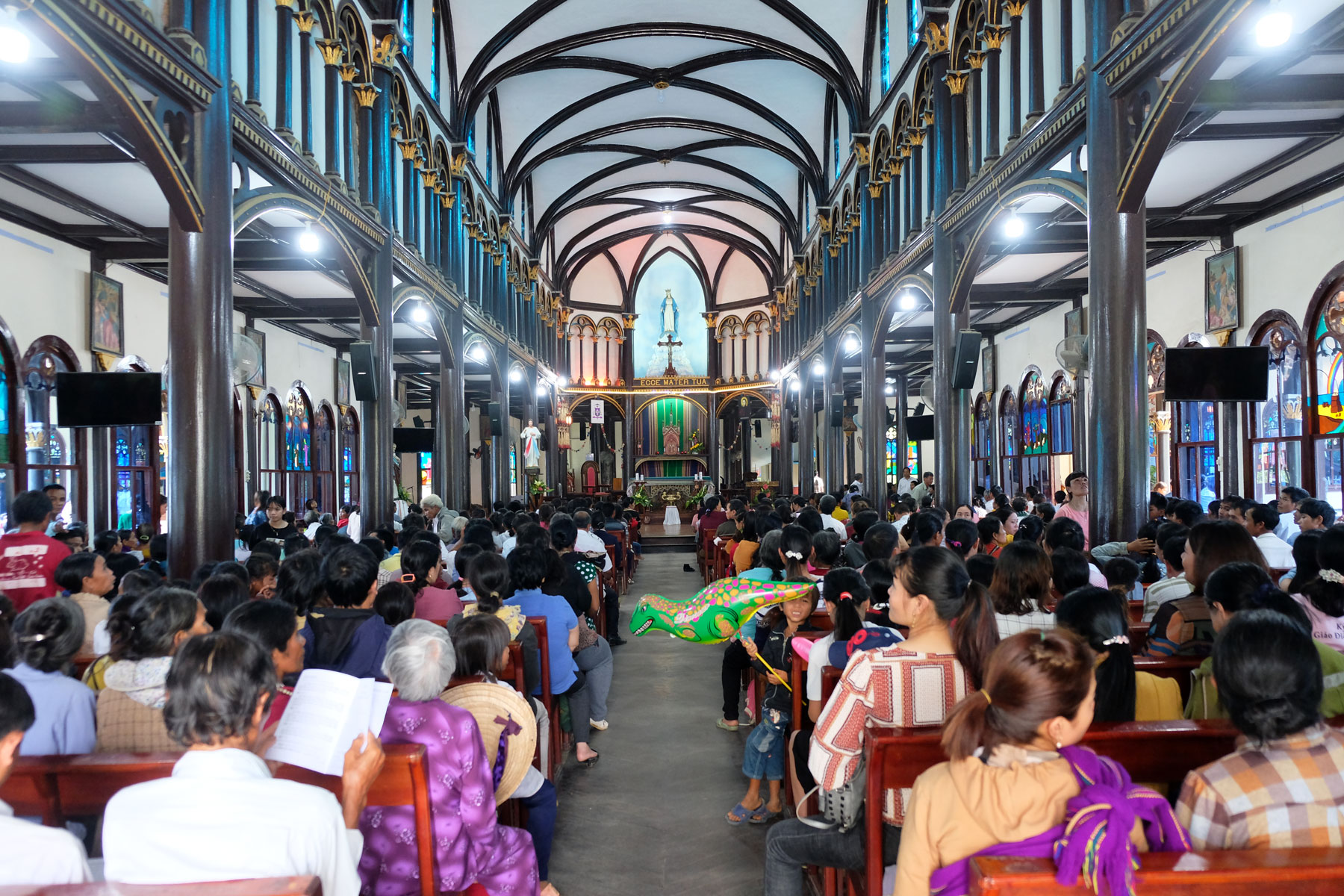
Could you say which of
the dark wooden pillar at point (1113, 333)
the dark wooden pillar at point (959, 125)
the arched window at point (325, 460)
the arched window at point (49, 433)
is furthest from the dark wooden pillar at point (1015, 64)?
the arched window at point (325, 460)

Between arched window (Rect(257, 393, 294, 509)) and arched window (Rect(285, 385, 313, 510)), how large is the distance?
0.27 m

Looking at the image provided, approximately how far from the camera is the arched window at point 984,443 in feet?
63.8

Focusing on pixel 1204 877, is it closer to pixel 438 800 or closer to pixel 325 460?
pixel 438 800

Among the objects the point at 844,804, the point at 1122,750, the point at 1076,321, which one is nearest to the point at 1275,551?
the point at 1122,750

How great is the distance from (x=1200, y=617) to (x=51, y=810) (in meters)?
3.80

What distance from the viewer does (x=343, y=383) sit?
19094mm

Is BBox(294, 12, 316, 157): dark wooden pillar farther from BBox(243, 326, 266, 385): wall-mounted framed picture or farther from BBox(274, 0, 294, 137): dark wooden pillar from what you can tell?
BBox(243, 326, 266, 385): wall-mounted framed picture

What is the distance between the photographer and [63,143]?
7305 millimetres

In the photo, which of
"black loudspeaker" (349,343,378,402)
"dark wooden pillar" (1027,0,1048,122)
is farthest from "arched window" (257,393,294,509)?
"dark wooden pillar" (1027,0,1048,122)

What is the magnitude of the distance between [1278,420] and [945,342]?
3.81 meters

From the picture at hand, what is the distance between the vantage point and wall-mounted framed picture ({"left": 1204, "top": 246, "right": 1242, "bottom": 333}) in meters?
10.5

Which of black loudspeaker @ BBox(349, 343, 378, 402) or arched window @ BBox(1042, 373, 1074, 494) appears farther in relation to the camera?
arched window @ BBox(1042, 373, 1074, 494)

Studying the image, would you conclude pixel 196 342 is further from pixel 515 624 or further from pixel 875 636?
pixel 875 636

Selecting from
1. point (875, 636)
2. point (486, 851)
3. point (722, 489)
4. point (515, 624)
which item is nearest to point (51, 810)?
point (486, 851)
